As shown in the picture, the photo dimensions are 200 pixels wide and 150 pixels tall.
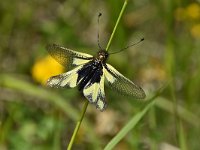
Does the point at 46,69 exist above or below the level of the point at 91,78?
above

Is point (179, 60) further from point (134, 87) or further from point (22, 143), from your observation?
point (134, 87)

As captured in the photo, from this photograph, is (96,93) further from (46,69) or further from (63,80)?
(46,69)

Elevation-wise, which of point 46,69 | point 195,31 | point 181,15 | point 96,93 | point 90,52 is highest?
point 181,15

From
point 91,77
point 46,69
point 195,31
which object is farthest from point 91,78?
point 195,31

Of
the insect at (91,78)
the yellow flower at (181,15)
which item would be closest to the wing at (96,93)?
the insect at (91,78)

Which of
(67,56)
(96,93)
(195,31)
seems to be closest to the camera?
(96,93)

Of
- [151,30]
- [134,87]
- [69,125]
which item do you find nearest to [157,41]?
[151,30]

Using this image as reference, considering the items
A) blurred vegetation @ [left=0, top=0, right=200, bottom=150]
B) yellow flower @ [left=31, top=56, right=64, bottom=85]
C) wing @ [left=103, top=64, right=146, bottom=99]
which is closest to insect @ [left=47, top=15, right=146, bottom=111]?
wing @ [left=103, top=64, right=146, bottom=99]
